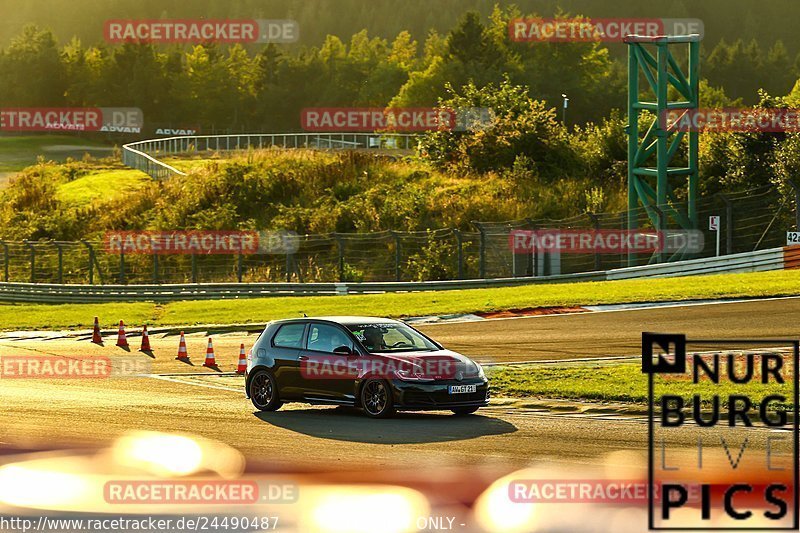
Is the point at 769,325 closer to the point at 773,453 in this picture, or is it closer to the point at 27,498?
the point at 773,453

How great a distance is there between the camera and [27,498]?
1242 cm

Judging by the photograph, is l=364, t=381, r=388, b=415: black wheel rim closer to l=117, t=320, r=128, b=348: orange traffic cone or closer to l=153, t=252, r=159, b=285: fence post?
l=117, t=320, r=128, b=348: orange traffic cone

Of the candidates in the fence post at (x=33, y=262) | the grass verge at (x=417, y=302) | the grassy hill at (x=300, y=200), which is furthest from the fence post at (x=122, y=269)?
the grassy hill at (x=300, y=200)

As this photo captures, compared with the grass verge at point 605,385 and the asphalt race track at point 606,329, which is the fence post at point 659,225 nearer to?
the asphalt race track at point 606,329

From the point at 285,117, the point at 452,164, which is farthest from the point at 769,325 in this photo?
the point at 285,117

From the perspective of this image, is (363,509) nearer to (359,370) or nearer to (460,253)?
(359,370)

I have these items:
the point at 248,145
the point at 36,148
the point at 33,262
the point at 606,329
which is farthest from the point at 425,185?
the point at 36,148

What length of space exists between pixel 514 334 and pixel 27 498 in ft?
56.7

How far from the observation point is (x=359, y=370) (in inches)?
722

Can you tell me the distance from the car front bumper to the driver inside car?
916 mm

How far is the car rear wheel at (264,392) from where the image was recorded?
19.5 metres

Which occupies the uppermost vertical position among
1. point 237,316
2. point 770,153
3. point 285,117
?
point 285,117

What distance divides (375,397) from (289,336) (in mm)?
2092

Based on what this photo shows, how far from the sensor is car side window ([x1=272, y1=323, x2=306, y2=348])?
64.0 ft
